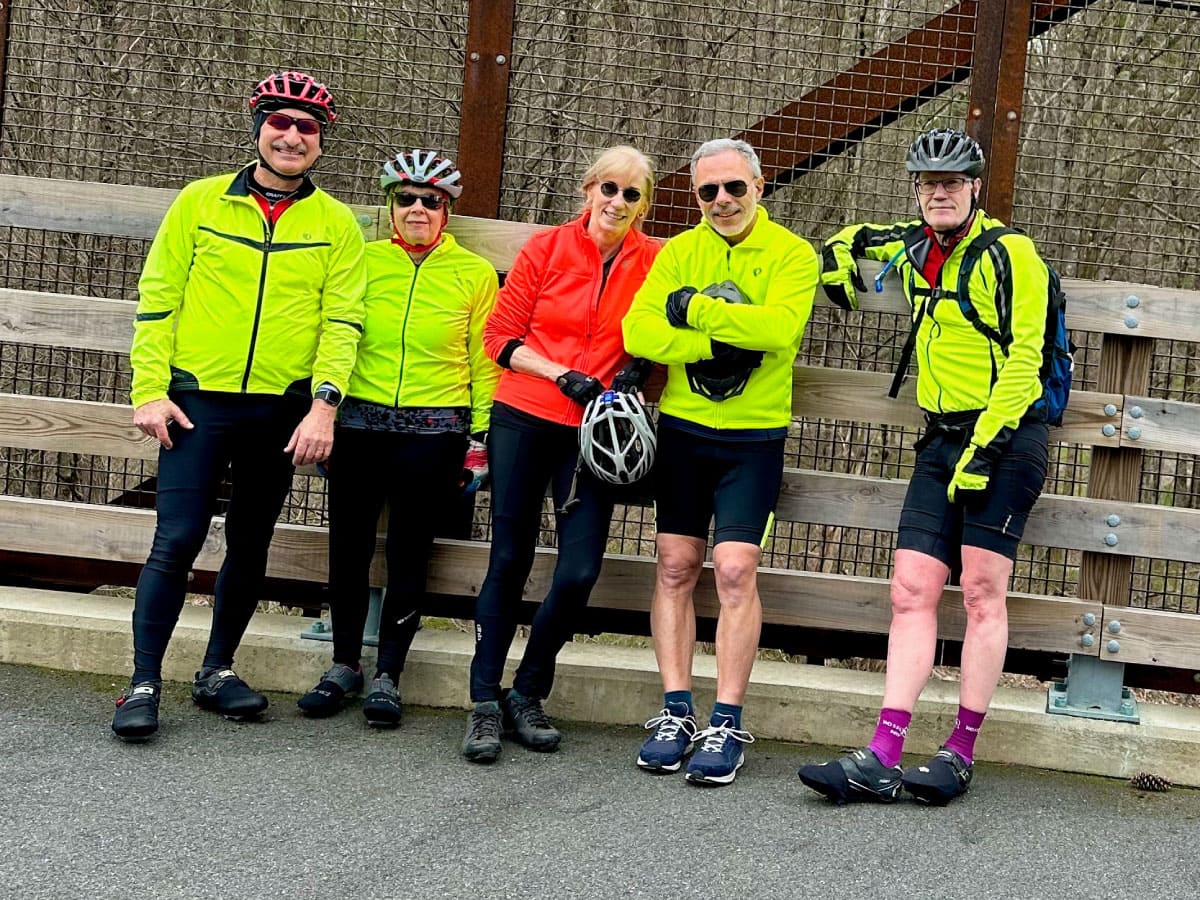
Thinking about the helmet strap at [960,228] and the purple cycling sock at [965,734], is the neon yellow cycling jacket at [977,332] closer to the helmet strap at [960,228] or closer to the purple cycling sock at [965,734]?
the helmet strap at [960,228]

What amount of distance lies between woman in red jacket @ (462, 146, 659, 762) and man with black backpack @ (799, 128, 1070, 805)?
3.35 ft

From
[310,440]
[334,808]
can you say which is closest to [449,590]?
[310,440]

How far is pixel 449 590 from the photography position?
5.45m

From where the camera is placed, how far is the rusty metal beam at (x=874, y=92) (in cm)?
529

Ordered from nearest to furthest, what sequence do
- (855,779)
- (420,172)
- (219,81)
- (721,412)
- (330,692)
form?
1. (855,779)
2. (721,412)
3. (420,172)
4. (330,692)
5. (219,81)

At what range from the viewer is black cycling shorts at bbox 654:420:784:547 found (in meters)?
4.71

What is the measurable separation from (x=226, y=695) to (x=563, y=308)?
74.0 inches

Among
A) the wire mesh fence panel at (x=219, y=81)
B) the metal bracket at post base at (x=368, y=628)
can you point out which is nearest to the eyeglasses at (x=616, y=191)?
the wire mesh fence panel at (x=219, y=81)

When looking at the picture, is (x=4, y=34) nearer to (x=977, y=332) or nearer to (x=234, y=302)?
(x=234, y=302)

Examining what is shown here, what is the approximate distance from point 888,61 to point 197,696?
145 inches

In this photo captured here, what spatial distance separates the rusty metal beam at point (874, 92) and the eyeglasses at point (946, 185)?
0.94 m

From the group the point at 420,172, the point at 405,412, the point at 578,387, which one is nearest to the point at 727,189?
the point at 578,387

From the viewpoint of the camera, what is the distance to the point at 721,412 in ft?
15.5

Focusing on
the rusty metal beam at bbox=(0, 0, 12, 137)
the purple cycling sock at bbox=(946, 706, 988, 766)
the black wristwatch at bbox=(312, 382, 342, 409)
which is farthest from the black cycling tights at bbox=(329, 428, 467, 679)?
the rusty metal beam at bbox=(0, 0, 12, 137)
